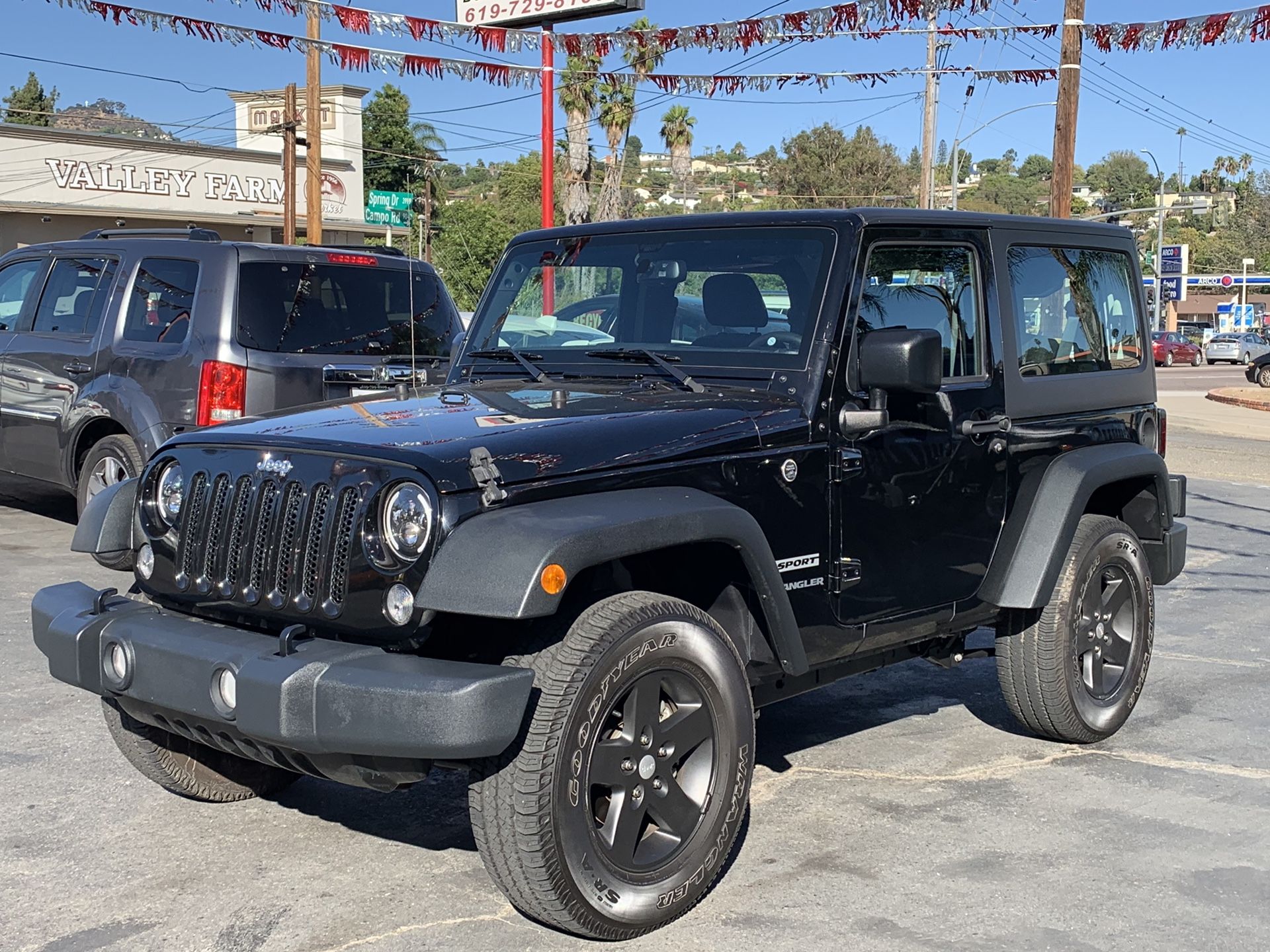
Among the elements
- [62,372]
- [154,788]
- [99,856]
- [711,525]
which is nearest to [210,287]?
[62,372]

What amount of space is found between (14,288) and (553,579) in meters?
8.16

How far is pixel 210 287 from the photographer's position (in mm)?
8438

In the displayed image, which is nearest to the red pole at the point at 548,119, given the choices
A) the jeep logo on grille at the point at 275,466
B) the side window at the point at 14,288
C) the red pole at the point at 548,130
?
the red pole at the point at 548,130

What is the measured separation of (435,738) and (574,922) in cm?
68

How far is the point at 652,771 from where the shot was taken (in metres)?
3.73

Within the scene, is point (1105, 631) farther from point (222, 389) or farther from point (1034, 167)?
point (1034, 167)

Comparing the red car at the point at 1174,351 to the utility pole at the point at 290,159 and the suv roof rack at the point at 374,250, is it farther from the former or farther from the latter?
the suv roof rack at the point at 374,250

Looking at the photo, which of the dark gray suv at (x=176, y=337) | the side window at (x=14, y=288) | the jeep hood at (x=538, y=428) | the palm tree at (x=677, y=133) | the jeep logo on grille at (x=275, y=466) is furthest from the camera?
the palm tree at (x=677, y=133)

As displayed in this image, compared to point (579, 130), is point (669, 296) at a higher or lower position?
lower

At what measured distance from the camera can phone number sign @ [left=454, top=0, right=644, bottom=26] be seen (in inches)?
733

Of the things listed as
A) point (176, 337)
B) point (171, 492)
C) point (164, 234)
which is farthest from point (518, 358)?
point (164, 234)

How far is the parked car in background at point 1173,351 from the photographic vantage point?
53.5 metres

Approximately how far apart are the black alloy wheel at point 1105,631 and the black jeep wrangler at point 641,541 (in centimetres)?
2

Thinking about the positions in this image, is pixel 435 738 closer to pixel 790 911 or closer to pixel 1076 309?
pixel 790 911
